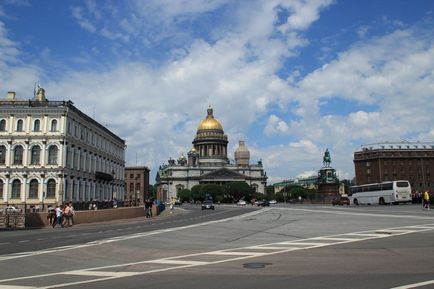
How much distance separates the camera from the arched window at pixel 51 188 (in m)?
60.8

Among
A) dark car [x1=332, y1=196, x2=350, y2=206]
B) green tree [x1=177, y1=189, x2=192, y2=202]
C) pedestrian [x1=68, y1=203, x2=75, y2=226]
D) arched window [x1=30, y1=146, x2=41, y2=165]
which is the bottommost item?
pedestrian [x1=68, y1=203, x2=75, y2=226]

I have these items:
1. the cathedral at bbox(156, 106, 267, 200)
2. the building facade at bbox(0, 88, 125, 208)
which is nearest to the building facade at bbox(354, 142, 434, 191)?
the cathedral at bbox(156, 106, 267, 200)

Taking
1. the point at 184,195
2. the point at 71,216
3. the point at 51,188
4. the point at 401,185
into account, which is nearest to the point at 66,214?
the point at 71,216

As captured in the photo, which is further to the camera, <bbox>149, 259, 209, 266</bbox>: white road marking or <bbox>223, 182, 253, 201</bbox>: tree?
<bbox>223, 182, 253, 201</bbox>: tree

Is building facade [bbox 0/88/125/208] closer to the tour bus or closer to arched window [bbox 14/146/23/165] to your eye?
arched window [bbox 14/146/23/165]

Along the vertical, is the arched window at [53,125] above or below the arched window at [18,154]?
above

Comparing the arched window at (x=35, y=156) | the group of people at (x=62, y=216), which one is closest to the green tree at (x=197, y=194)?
the arched window at (x=35, y=156)

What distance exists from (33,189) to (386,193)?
45681 mm

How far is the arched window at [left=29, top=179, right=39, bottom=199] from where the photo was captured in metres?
60.8

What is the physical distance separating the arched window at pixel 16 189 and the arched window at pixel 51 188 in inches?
149

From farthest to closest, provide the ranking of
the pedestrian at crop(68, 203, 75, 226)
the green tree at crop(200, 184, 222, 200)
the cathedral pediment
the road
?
the cathedral pediment, the green tree at crop(200, 184, 222, 200), the pedestrian at crop(68, 203, 75, 226), the road

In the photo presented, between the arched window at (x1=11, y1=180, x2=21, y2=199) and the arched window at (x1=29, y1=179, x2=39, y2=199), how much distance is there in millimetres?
1462

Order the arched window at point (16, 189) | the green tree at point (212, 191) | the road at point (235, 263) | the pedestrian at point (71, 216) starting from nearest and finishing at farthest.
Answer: the road at point (235, 263) → the pedestrian at point (71, 216) → the arched window at point (16, 189) → the green tree at point (212, 191)

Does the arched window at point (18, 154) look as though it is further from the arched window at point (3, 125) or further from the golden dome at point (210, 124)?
the golden dome at point (210, 124)
